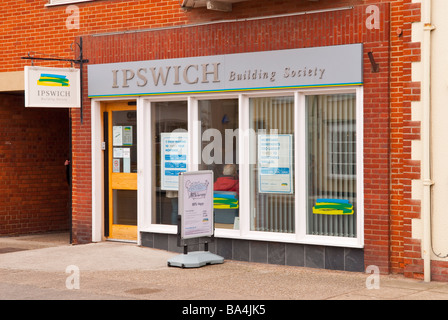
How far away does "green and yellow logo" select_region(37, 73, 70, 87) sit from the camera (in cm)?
1219

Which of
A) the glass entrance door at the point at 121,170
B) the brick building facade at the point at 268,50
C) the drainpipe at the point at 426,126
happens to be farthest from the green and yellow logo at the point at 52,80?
the drainpipe at the point at 426,126

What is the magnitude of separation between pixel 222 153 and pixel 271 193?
3.49ft

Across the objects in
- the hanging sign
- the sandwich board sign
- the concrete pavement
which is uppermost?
the hanging sign

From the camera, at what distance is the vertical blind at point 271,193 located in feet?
36.4

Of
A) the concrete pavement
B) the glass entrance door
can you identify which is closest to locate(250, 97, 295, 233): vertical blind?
the concrete pavement

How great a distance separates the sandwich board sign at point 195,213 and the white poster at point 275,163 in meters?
0.85

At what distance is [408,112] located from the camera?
9.73 m

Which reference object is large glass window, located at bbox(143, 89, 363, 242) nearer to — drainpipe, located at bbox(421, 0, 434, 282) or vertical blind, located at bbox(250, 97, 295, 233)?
vertical blind, located at bbox(250, 97, 295, 233)

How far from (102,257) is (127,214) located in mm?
1542

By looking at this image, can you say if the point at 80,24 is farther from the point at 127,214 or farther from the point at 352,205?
the point at 352,205

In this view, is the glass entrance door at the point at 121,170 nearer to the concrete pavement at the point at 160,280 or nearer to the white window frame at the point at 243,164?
the white window frame at the point at 243,164

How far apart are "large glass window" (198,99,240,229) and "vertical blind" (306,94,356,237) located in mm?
1267

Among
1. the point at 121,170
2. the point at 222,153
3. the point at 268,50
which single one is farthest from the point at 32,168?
the point at 268,50

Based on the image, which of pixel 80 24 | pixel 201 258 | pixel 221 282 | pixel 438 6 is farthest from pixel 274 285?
pixel 80 24
